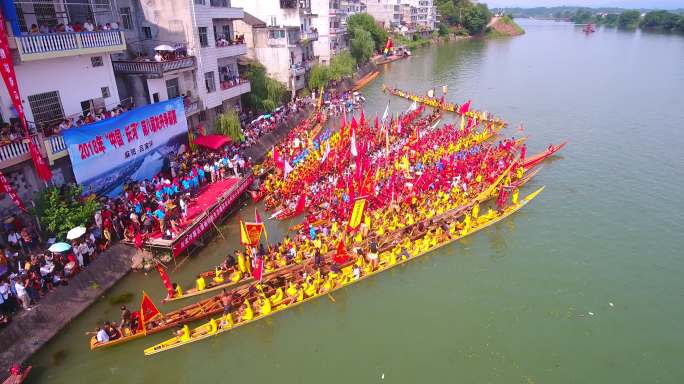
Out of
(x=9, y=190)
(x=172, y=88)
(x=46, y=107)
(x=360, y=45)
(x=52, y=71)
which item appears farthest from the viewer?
(x=360, y=45)

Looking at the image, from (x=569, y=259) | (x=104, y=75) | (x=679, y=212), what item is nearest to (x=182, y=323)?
(x=104, y=75)

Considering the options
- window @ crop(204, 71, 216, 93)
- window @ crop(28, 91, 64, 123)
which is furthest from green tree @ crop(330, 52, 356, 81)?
window @ crop(28, 91, 64, 123)

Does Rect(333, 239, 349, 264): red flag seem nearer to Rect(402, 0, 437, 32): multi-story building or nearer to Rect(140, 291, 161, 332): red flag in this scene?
Rect(140, 291, 161, 332): red flag

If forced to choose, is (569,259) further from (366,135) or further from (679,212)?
(366,135)

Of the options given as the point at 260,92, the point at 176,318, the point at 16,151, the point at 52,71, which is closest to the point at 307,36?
the point at 260,92

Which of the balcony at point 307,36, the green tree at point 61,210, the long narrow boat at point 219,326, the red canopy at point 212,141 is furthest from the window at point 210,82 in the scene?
the balcony at point 307,36

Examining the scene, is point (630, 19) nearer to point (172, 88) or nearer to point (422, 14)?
point (422, 14)

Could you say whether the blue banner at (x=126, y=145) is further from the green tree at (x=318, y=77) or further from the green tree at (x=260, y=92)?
the green tree at (x=318, y=77)
